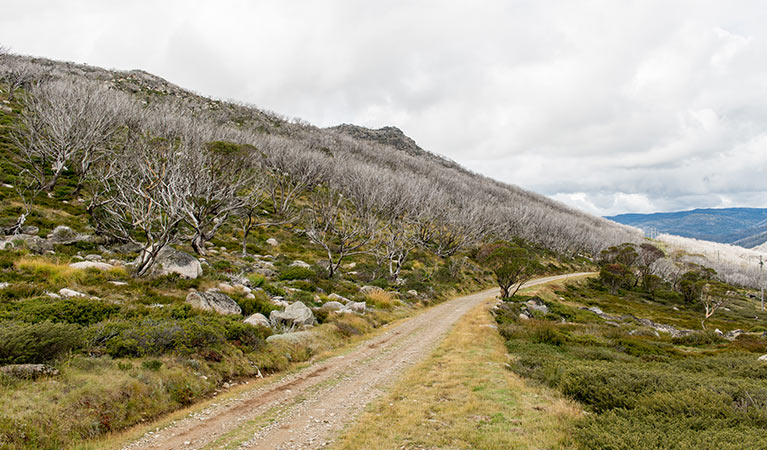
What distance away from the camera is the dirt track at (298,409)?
800 cm

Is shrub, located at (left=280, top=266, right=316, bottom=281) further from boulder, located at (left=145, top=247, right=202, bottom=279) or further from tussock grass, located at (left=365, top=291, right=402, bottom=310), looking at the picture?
boulder, located at (left=145, top=247, right=202, bottom=279)

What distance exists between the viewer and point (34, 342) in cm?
866

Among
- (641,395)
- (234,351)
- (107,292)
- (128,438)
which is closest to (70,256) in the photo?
(107,292)

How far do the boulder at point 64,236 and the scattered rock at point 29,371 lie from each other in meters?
16.3

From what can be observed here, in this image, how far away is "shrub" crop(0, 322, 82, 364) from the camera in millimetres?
8383

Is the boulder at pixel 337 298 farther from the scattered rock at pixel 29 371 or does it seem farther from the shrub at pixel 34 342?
the scattered rock at pixel 29 371

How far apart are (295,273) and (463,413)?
69.0ft

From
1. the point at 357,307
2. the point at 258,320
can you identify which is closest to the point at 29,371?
the point at 258,320

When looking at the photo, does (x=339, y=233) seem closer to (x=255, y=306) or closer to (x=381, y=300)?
(x=381, y=300)

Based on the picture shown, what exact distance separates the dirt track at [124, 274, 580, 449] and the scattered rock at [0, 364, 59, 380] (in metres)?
3.16

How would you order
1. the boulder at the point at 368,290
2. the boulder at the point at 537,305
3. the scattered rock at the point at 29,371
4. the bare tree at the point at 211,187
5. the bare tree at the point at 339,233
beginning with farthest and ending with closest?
the boulder at the point at 537,305, the bare tree at the point at 339,233, the boulder at the point at 368,290, the bare tree at the point at 211,187, the scattered rock at the point at 29,371

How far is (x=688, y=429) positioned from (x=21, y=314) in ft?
60.9

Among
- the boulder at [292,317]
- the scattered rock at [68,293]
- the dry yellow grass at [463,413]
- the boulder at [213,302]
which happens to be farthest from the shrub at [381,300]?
the scattered rock at [68,293]

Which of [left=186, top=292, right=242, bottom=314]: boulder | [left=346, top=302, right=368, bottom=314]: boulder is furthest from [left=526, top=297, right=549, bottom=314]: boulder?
[left=186, top=292, right=242, bottom=314]: boulder
